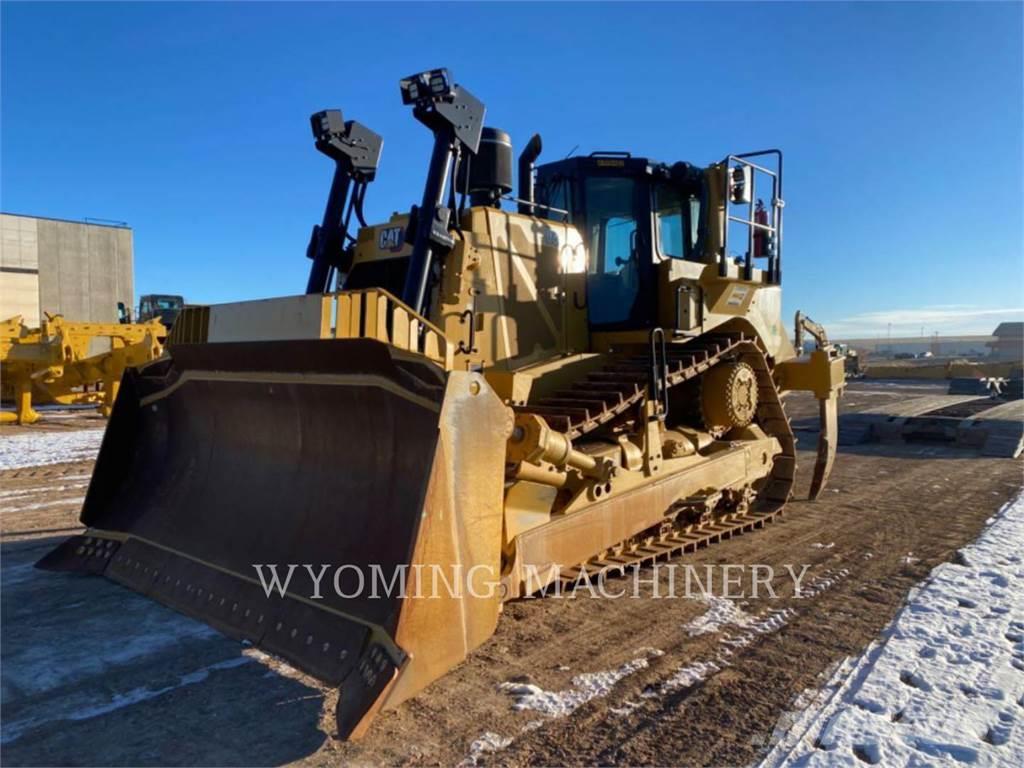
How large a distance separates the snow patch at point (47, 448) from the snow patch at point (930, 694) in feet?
35.5

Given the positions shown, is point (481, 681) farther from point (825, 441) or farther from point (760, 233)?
point (825, 441)

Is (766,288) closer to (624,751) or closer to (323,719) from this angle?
(624,751)

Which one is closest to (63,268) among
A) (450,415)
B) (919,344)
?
(450,415)

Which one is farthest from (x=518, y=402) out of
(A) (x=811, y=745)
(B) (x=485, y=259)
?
(A) (x=811, y=745)

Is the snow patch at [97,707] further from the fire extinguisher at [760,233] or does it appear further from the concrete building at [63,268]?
the concrete building at [63,268]

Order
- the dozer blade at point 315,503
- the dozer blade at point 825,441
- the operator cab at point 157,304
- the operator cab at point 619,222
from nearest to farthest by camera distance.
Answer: the dozer blade at point 315,503, the operator cab at point 619,222, the dozer blade at point 825,441, the operator cab at point 157,304

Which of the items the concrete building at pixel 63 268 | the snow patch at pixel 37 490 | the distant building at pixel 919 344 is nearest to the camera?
the snow patch at pixel 37 490

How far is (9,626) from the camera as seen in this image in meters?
4.20

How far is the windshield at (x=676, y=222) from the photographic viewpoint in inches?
246

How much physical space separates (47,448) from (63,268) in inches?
1421

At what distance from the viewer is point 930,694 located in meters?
3.42

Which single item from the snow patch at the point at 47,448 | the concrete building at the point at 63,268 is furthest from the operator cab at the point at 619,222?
the concrete building at the point at 63,268

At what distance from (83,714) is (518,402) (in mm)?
2999

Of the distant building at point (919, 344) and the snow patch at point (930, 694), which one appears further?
the distant building at point (919, 344)
